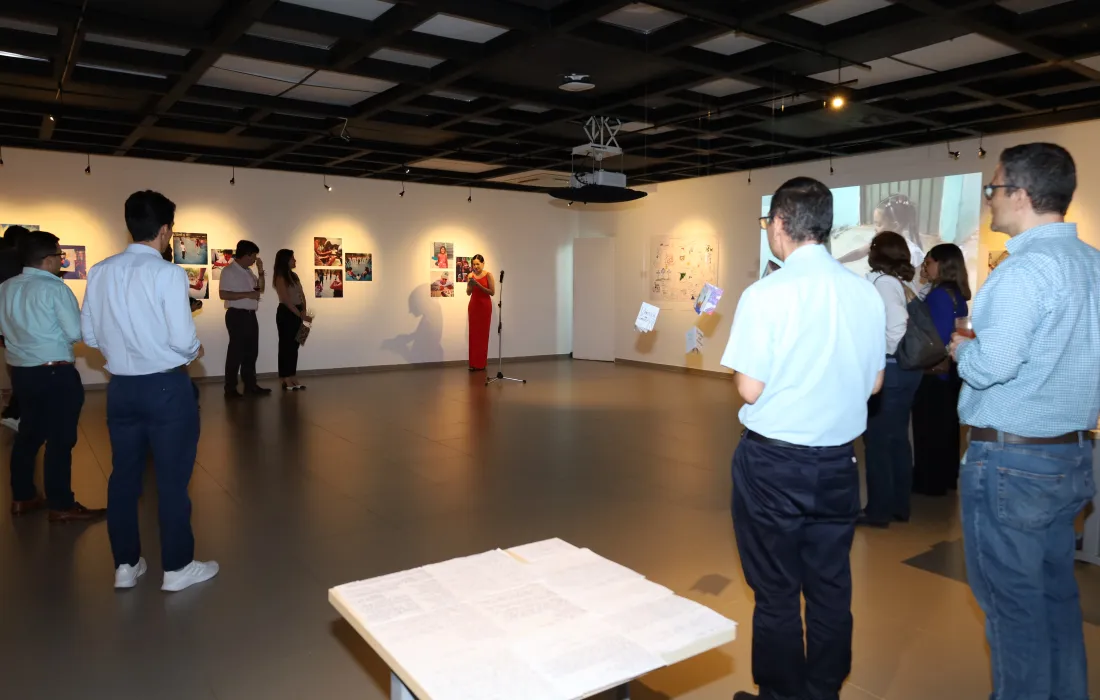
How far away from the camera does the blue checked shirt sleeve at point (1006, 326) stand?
186cm

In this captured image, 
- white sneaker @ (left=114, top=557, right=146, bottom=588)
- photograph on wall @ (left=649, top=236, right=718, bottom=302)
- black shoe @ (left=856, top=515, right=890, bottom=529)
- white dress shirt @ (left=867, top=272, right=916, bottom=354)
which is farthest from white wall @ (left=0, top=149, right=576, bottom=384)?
white dress shirt @ (left=867, top=272, right=916, bottom=354)

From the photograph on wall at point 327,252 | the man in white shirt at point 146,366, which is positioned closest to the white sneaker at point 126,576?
→ the man in white shirt at point 146,366

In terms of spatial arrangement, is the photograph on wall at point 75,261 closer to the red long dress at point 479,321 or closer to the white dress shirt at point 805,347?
the red long dress at point 479,321

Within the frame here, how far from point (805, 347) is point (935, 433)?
11.4 ft

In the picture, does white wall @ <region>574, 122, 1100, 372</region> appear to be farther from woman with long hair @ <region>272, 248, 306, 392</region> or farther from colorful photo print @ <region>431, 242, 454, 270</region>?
woman with long hair @ <region>272, 248, 306, 392</region>

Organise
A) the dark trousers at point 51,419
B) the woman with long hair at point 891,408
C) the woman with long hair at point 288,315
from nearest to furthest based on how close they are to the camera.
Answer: the woman with long hair at point 891,408, the dark trousers at point 51,419, the woman with long hair at point 288,315

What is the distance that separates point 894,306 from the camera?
Result: 11.9ft

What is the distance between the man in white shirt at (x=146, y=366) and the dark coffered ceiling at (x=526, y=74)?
2168mm

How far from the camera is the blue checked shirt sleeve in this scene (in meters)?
1.86

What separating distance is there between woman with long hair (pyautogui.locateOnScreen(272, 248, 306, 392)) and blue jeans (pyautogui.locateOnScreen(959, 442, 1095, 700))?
8.41 m

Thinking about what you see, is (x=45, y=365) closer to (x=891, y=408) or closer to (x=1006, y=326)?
(x=1006, y=326)

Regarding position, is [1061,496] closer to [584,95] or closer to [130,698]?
[130,698]

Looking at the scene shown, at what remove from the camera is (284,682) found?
2.54 meters

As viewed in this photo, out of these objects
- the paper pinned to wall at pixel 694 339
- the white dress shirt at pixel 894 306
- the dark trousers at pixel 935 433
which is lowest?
the dark trousers at pixel 935 433
